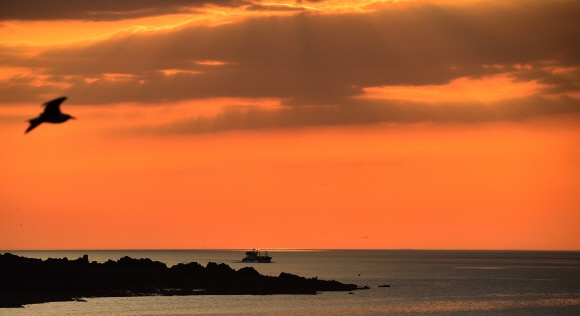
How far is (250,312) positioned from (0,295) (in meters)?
30.0

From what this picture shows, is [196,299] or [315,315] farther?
[196,299]

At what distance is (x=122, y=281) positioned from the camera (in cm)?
10112

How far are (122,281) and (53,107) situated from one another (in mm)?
83106

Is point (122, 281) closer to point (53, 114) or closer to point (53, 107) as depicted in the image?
point (53, 114)

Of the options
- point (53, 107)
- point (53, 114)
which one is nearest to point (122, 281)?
point (53, 114)

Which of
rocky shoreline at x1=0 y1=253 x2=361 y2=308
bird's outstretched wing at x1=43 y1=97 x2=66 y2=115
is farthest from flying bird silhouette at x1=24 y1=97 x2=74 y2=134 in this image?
rocky shoreline at x1=0 y1=253 x2=361 y2=308

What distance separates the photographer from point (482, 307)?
103 m

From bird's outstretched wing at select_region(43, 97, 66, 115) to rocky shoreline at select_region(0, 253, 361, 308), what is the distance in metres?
65.0

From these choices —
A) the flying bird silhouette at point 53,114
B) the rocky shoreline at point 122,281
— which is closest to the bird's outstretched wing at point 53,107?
the flying bird silhouette at point 53,114

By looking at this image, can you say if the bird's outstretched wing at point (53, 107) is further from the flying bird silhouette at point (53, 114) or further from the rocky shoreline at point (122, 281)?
the rocky shoreline at point (122, 281)

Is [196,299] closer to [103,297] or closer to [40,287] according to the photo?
[103,297]

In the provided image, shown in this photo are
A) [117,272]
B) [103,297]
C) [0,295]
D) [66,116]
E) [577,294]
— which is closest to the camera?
[66,116]

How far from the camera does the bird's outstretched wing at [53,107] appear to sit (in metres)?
21.9

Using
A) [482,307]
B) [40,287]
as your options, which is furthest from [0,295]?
[482,307]
